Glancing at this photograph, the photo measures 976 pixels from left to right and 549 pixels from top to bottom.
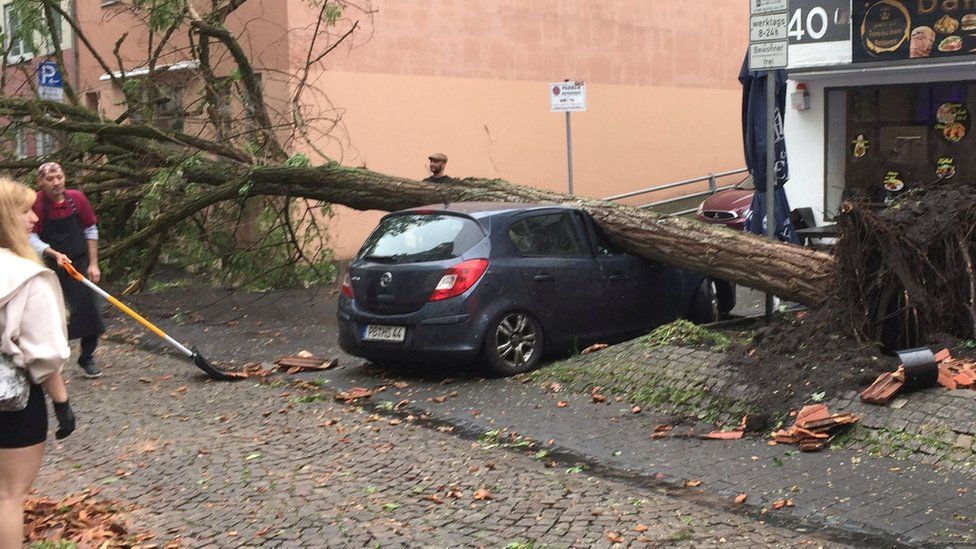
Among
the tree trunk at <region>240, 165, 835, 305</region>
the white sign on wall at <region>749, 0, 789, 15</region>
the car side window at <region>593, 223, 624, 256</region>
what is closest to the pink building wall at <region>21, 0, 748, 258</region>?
the tree trunk at <region>240, 165, 835, 305</region>

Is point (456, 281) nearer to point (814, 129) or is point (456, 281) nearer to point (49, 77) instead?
point (814, 129)

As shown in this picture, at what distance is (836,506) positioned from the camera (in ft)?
18.9

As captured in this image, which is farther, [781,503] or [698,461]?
[698,461]

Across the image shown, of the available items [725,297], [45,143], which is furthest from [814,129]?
[45,143]

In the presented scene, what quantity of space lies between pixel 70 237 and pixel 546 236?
4.08 meters

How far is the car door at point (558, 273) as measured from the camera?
947 centimetres

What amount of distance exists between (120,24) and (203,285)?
7933 mm

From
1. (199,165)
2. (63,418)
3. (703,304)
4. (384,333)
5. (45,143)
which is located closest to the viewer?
(63,418)

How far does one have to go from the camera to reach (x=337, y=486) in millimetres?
6281

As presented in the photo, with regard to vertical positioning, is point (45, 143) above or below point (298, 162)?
above

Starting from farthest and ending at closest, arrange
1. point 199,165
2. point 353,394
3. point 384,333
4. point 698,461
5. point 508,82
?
point 508,82 → point 199,165 → point 384,333 → point 353,394 → point 698,461

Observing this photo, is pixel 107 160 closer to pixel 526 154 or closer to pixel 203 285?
pixel 203 285

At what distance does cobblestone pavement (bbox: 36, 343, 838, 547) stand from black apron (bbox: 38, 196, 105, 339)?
1.00 m

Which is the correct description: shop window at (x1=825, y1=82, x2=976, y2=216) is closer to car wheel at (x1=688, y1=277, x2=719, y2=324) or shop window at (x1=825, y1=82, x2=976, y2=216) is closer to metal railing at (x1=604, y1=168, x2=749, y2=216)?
car wheel at (x1=688, y1=277, x2=719, y2=324)
